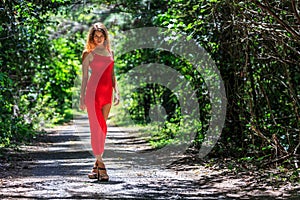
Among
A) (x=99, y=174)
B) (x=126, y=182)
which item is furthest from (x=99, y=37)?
(x=126, y=182)

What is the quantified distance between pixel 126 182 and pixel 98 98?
4.20ft

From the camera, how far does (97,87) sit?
26.2 feet

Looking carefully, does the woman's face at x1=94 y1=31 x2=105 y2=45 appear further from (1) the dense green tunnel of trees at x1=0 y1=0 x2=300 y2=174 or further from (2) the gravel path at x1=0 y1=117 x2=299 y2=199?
(2) the gravel path at x1=0 y1=117 x2=299 y2=199

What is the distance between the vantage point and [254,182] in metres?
7.52

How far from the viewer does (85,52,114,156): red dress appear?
7988 millimetres

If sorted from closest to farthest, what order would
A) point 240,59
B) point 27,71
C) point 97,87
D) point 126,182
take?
point 126,182 < point 97,87 < point 240,59 < point 27,71

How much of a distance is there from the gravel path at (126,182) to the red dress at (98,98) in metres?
0.61

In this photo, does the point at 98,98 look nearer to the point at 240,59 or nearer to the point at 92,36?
the point at 92,36

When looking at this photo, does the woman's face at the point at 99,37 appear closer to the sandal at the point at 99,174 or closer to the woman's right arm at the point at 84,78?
the woman's right arm at the point at 84,78

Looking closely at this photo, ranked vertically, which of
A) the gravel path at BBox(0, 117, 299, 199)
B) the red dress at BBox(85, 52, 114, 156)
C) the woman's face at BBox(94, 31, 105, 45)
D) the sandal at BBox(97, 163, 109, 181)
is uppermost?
the woman's face at BBox(94, 31, 105, 45)

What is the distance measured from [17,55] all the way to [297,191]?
10.2m

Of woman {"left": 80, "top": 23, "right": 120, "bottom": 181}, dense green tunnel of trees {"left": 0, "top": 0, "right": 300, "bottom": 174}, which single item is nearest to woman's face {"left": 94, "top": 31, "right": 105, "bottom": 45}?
woman {"left": 80, "top": 23, "right": 120, "bottom": 181}

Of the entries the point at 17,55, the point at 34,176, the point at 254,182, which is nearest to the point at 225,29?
the point at 254,182

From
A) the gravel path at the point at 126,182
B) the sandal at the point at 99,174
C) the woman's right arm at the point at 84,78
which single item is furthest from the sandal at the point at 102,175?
the woman's right arm at the point at 84,78
